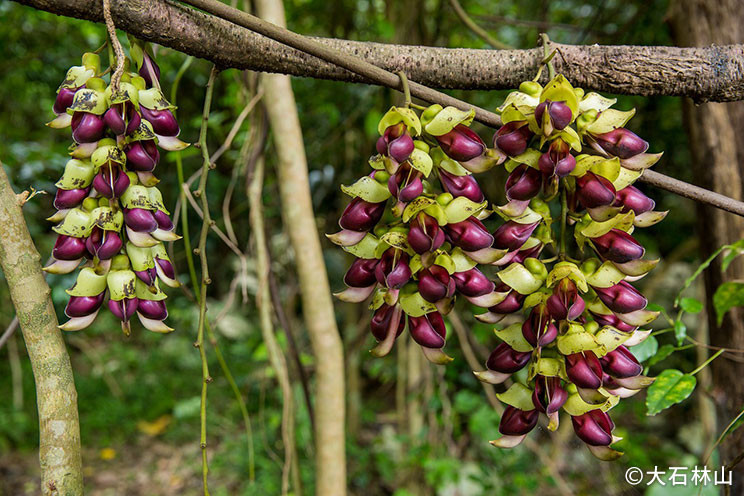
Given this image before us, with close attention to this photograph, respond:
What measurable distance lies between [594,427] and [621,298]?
0.42 feet

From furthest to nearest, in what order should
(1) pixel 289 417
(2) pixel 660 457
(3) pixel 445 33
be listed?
(2) pixel 660 457 → (3) pixel 445 33 → (1) pixel 289 417

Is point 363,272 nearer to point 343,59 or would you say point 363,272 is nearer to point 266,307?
point 343,59

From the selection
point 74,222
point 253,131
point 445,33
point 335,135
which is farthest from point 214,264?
point 74,222

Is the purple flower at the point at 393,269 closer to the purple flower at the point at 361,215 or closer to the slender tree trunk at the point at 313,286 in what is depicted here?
the purple flower at the point at 361,215

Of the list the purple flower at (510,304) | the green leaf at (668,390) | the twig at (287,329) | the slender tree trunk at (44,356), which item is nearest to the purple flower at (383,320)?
the purple flower at (510,304)

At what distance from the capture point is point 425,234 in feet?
1.63

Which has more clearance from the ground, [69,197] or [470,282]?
[69,197]

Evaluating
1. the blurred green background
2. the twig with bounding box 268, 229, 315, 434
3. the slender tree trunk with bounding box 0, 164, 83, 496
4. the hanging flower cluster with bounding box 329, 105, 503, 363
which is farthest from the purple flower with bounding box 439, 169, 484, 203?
the blurred green background

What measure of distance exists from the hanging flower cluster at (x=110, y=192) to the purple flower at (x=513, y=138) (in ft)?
1.09

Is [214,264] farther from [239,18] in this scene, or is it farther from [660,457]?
[239,18]

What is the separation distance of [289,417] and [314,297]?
0.39 metres

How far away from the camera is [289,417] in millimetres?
1383

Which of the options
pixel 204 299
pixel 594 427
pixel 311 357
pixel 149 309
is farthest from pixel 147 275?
pixel 311 357

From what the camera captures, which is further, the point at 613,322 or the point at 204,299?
the point at 204,299
